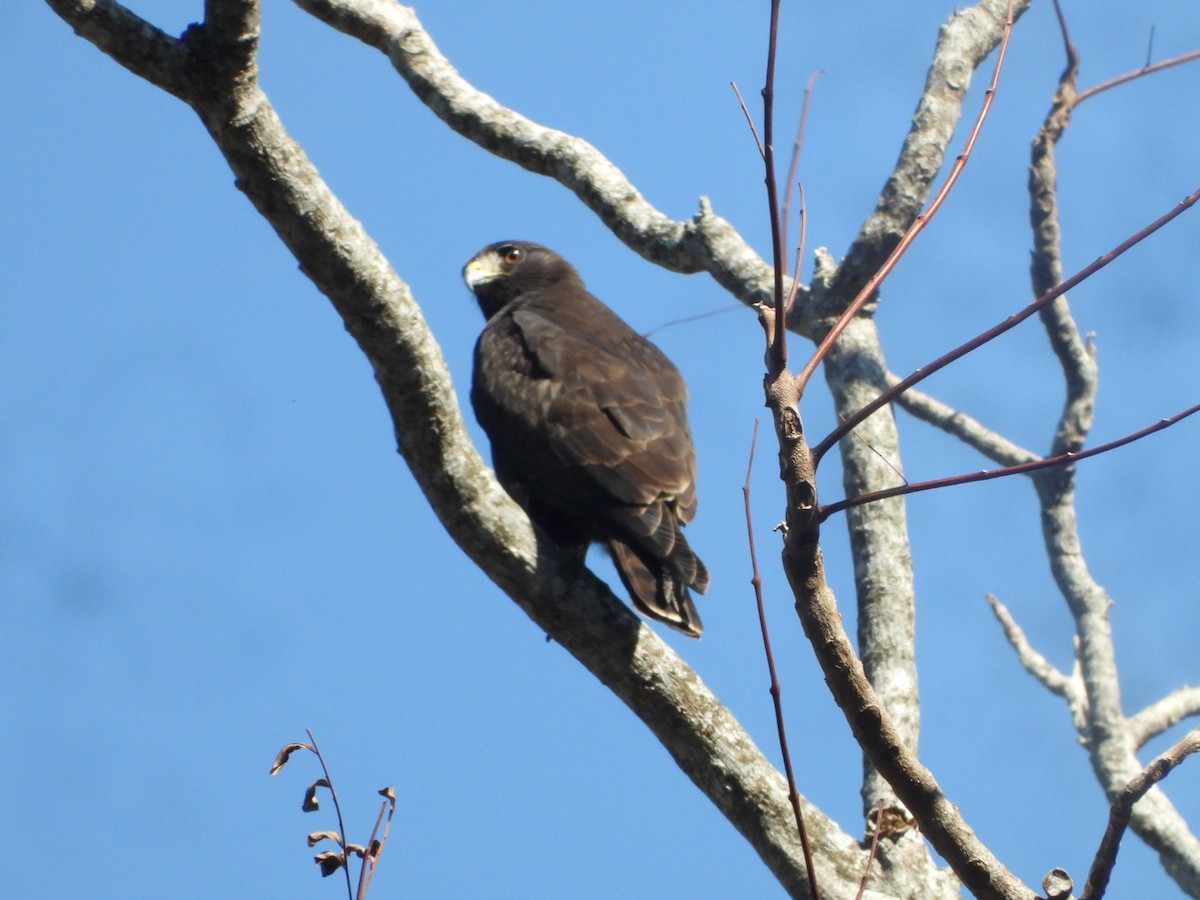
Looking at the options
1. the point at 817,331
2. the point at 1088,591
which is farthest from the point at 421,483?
the point at 1088,591

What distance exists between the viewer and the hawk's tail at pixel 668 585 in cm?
387

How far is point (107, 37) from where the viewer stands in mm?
3229

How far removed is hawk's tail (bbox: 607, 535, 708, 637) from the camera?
152 inches

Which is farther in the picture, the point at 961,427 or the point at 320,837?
the point at 961,427

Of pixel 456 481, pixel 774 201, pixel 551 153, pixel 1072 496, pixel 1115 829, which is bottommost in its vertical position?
pixel 1115 829

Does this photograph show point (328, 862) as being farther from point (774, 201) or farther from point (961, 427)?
point (961, 427)

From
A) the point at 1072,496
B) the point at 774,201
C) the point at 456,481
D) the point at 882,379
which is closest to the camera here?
the point at 774,201

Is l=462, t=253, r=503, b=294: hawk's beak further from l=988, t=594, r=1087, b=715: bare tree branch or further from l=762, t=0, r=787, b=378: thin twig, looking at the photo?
l=762, t=0, r=787, b=378: thin twig

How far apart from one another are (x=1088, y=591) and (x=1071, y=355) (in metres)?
1.24

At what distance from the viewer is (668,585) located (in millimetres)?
3988

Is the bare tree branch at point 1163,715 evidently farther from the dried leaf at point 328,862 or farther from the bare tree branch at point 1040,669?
the dried leaf at point 328,862

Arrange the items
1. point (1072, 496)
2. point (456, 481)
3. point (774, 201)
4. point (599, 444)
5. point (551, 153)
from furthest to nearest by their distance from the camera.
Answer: point (1072, 496)
point (551, 153)
point (599, 444)
point (456, 481)
point (774, 201)

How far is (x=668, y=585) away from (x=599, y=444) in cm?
64

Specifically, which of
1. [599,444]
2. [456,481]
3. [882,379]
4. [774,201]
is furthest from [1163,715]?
[774,201]
